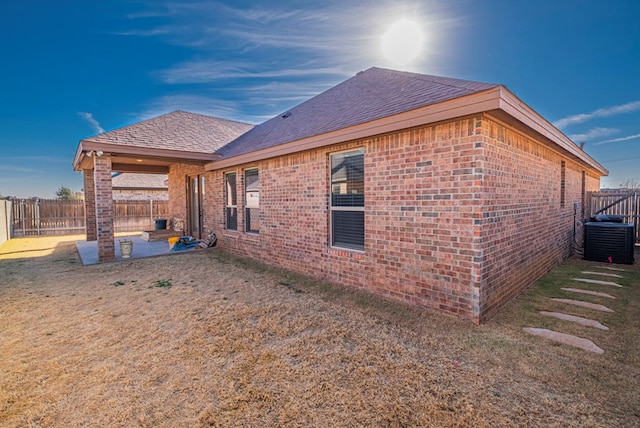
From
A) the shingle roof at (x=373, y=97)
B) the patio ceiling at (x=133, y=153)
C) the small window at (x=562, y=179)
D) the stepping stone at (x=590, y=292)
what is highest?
the shingle roof at (x=373, y=97)

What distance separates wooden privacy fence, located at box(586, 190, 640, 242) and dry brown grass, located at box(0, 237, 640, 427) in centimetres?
711

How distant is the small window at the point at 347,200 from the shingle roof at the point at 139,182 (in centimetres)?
1917

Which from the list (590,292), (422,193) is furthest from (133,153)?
(590,292)

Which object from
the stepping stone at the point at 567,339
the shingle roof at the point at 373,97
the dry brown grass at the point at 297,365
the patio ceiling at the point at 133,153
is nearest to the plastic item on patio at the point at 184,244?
the patio ceiling at the point at 133,153

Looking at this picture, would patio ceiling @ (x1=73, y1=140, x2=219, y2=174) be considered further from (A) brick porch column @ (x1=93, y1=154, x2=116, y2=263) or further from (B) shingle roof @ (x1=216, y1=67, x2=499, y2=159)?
(B) shingle roof @ (x1=216, y1=67, x2=499, y2=159)

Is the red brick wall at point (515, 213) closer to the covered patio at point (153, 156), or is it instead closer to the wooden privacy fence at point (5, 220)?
the covered patio at point (153, 156)

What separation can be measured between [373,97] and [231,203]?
5.78 meters

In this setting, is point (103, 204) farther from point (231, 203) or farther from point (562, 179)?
point (562, 179)

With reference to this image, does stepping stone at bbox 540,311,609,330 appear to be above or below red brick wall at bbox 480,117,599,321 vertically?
below

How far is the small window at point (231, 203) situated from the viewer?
9461 millimetres

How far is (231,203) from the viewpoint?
9633mm

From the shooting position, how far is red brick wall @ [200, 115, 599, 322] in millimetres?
3789

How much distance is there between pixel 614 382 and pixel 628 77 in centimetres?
1941

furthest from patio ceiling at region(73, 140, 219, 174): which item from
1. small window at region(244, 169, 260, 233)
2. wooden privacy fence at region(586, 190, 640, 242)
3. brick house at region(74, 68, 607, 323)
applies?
wooden privacy fence at region(586, 190, 640, 242)
